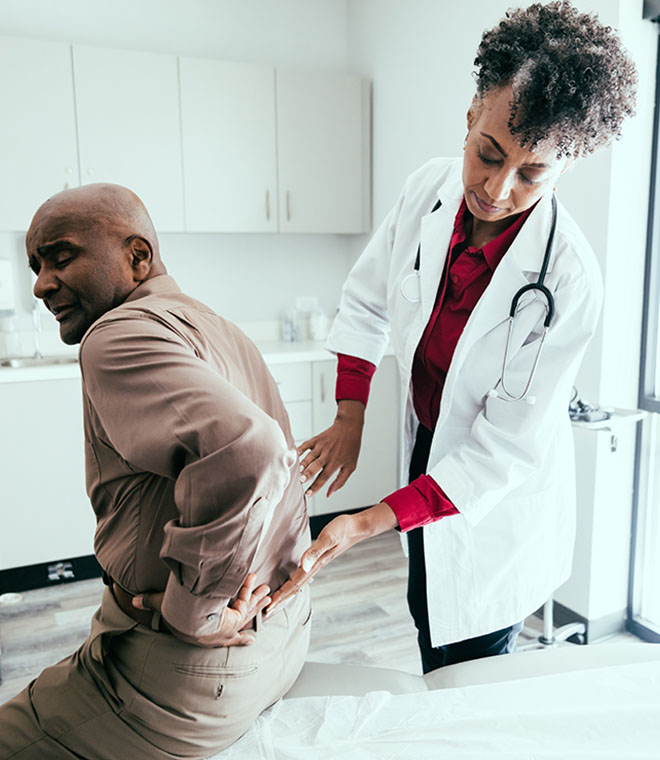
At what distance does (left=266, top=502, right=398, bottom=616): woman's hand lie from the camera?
→ 3.09 ft

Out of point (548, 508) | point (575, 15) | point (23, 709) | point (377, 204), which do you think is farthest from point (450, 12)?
point (23, 709)

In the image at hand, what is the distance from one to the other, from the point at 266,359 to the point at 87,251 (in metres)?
1.91

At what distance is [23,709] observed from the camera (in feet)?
2.93

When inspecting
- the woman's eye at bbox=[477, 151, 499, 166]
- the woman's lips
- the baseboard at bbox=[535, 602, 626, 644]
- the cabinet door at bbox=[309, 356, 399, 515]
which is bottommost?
the baseboard at bbox=[535, 602, 626, 644]

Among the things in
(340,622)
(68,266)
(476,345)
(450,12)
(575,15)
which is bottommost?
(340,622)

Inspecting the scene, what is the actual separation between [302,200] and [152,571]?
252 centimetres

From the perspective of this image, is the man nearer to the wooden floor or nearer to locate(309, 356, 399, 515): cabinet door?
the wooden floor

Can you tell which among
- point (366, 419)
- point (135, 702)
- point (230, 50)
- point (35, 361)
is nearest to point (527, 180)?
point (135, 702)

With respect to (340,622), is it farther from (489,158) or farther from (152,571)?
(489,158)

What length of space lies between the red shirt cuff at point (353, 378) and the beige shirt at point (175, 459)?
54 centimetres

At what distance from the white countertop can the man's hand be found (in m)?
1.68

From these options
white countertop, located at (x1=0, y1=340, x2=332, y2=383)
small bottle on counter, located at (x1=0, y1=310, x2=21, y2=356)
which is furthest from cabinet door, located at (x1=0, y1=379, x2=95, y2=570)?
small bottle on counter, located at (x1=0, y1=310, x2=21, y2=356)

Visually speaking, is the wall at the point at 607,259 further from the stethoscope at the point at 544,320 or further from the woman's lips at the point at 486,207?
the woman's lips at the point at 486,207

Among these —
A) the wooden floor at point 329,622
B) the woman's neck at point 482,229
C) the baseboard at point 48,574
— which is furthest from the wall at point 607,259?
the baseboard at point 48,574
